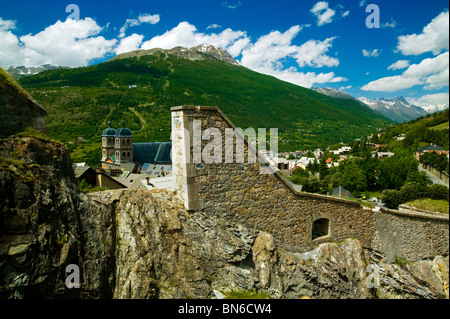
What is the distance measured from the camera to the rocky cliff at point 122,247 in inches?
204

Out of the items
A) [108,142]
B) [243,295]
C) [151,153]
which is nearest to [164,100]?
[151,153]

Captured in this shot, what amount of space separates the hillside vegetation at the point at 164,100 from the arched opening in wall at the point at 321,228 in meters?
74.0

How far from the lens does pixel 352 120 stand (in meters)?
185

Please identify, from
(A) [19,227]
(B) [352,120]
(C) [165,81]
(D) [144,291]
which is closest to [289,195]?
(D) [144,291]

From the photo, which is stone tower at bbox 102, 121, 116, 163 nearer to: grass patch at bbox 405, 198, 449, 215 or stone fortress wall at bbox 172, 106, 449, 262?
grass patch at bbox 405, 198, 449, 215

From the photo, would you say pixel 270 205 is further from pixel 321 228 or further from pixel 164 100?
pixel 164 100

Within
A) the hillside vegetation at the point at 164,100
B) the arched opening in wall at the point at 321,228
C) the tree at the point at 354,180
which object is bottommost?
the tree at the point at 354,180

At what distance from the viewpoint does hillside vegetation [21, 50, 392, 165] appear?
88.8 metres

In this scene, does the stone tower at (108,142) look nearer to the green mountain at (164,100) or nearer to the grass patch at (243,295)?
the green mountain at (164,100)

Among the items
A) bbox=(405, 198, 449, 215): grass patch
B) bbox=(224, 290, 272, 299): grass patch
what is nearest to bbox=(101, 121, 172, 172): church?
bbox=(405, 198, 449, 215): grass patch

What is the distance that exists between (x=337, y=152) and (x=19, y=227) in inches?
3866

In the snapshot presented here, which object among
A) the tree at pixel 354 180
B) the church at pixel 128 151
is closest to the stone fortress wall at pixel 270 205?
the tree at pixel 354 180

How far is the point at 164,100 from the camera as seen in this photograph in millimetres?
118312
